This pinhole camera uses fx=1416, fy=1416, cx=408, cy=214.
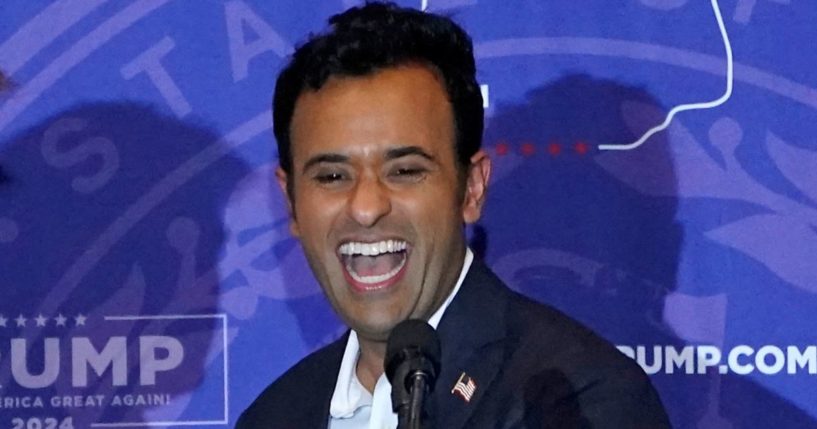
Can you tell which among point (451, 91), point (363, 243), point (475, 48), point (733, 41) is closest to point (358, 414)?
point (363, 243)

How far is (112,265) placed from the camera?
111 inches

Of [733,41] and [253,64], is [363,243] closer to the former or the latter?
[253,64]

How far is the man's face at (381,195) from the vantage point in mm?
2107

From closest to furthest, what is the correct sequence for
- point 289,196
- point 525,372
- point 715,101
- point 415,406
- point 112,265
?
point 415,406
point 525,372
point 289,196
point 715,101
point 112,265

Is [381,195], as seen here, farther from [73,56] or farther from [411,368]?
[73,56]

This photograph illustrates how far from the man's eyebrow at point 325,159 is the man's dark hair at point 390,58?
100mm

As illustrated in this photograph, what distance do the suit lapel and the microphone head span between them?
45 cm

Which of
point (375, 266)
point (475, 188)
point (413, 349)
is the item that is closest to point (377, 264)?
point (375, 266)

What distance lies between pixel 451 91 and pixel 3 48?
3.54ft

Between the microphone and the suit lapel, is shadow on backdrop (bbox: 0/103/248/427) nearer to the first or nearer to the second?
the suit lapel

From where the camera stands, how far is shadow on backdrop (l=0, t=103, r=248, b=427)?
2.80m

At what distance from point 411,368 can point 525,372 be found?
1.74 feet

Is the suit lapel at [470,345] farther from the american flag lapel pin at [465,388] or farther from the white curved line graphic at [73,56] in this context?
the white curved line graphic at [73,56]

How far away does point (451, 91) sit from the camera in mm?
2203
